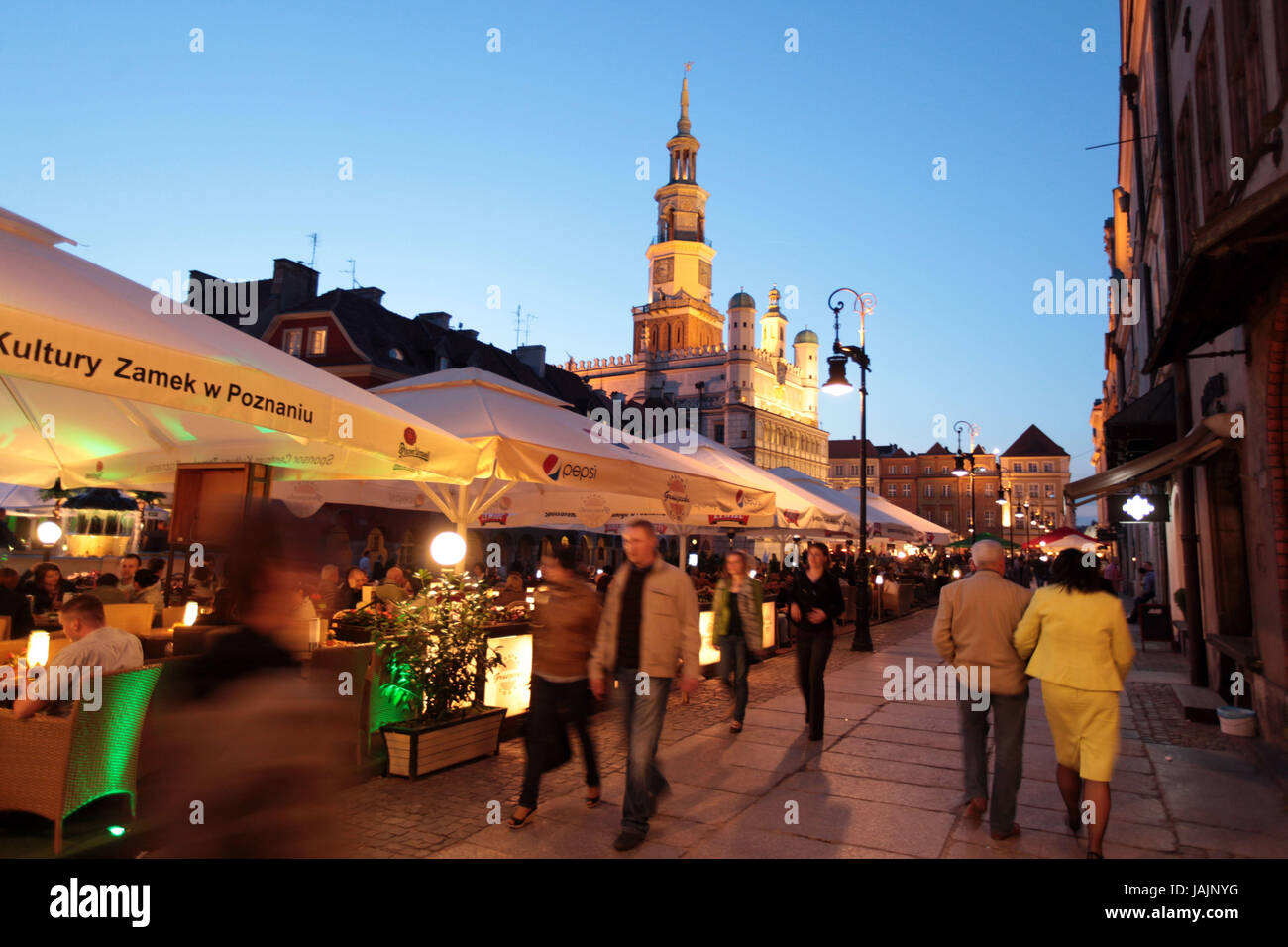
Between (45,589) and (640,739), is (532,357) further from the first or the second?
(640,739)

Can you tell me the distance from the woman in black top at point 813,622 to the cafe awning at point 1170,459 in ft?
13.5

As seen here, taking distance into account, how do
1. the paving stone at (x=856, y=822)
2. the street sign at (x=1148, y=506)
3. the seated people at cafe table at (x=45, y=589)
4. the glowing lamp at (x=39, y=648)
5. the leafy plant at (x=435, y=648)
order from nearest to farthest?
the paving stone at (x=856, y=822)
the glowing lamp at (x=39, y=648)
the leafy plant at (x=435, y=648)
the seated people at cafe table at (x=45, y=589)
the street sign at (x=1148, y=506)

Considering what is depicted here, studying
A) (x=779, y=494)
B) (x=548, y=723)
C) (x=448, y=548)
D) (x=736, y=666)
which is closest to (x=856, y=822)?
(x=548, y=723)

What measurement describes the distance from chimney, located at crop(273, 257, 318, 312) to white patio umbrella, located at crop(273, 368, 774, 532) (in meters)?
35.6

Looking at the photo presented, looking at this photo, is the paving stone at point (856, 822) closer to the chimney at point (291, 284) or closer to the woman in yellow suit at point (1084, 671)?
the woman in yellow suit at point (1084, 671)

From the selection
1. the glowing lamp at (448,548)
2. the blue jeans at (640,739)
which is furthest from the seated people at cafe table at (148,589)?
the blue jeans at (640,739)

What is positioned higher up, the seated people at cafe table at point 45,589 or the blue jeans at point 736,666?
the seated people at cafe table at point 45,589

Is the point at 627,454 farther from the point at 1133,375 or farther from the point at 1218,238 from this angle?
the point at 1133,375

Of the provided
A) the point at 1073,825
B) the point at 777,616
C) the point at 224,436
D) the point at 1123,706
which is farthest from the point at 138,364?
the point at 777,616

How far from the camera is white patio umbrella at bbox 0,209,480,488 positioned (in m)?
4.14

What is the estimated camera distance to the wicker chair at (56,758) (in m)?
4.56

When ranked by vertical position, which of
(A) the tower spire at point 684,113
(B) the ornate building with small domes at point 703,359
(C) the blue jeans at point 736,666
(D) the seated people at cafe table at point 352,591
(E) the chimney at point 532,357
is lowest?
(C) the blue jeans at point 736,666

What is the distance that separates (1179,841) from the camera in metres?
5.34

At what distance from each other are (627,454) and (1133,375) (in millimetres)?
19266
